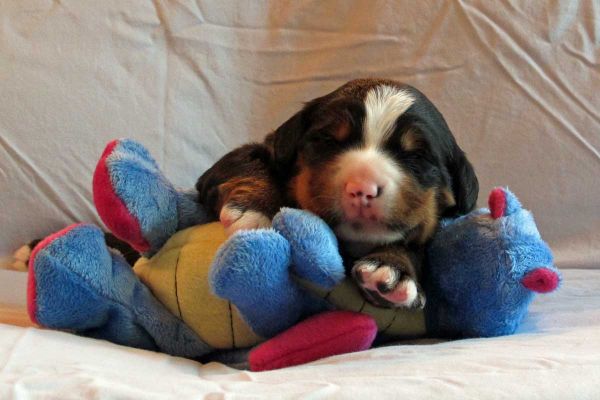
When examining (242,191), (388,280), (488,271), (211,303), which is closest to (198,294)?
(211,303)

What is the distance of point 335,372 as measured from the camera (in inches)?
45.9

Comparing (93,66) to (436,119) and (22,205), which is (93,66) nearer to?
(22,205)

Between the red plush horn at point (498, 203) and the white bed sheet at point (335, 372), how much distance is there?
0.90 feet

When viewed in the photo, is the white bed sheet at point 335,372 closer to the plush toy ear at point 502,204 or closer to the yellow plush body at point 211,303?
the yellow plush body at point 211,303

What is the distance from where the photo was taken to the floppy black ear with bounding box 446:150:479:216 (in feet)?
5.54

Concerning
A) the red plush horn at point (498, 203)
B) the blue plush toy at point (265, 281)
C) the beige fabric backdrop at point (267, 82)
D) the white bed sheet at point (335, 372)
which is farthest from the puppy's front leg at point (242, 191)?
the beige fabric backdrop at point (267, 82)

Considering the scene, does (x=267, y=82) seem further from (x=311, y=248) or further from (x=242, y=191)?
(x=311, y=248)

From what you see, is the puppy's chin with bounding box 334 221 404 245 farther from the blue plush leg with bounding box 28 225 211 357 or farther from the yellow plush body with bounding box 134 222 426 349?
the blue plush leg with bounding box 28 225 211 357

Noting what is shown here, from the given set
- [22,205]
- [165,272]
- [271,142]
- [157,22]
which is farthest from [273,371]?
[157,22]

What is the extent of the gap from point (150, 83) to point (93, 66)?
219 mm

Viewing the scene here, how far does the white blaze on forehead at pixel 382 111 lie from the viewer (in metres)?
→ 1.52

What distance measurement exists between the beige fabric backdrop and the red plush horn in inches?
41.7

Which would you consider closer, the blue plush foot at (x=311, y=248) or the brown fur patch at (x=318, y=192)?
the blue plush foot at (x=311, y=248)

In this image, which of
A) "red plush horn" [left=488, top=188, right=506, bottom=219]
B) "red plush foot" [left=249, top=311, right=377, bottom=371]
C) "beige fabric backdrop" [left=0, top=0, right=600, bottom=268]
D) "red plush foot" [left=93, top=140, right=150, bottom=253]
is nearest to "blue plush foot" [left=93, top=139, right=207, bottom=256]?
"red plush foot" [left=93, top=140, right=150, bottom=253]
